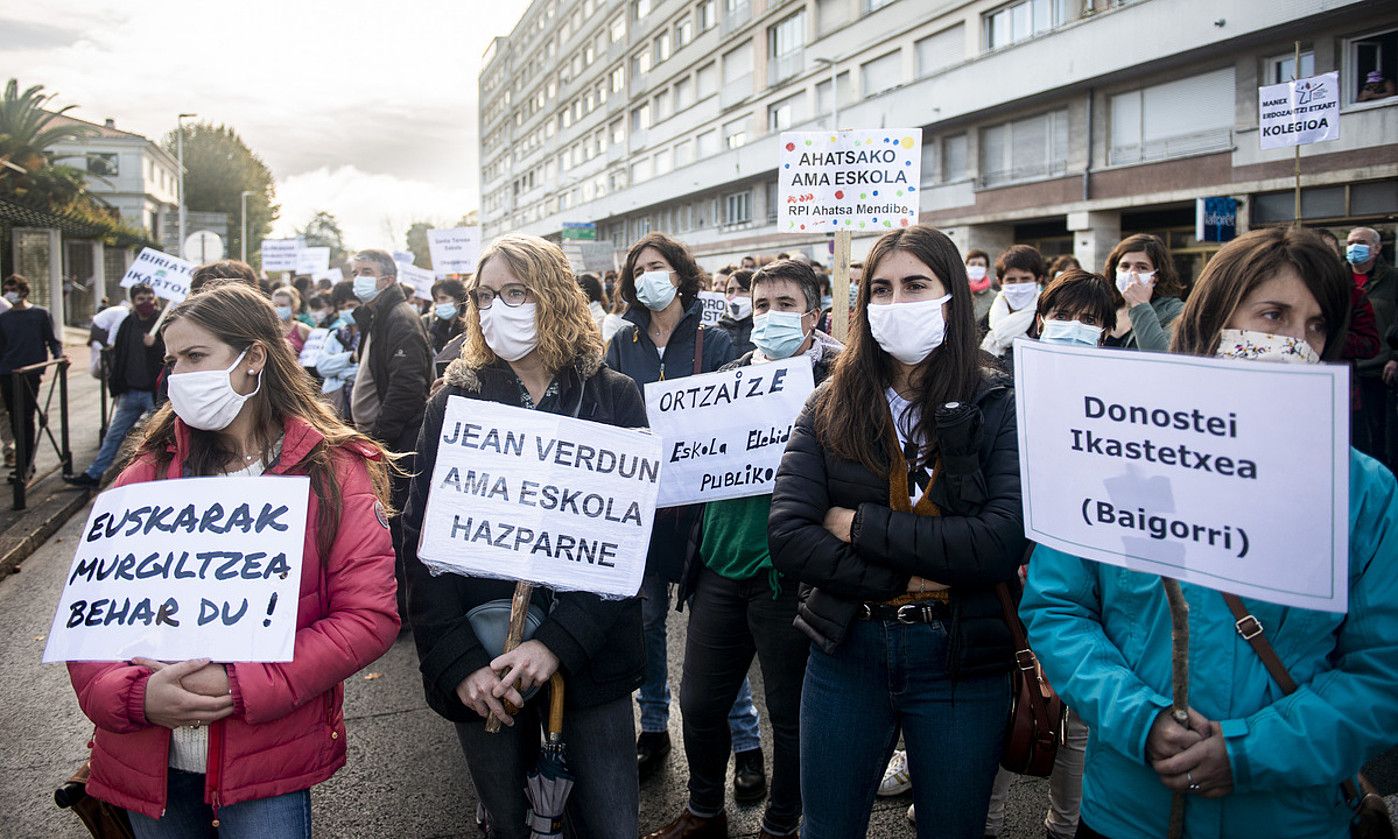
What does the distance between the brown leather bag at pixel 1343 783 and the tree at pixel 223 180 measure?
80.7 metres

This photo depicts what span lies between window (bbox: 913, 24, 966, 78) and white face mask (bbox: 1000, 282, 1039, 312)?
23.5m

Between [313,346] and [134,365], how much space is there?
1.94 metres

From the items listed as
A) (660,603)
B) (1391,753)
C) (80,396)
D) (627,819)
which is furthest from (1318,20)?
(80,396)

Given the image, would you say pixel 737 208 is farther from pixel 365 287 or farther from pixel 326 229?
pixel 326 229

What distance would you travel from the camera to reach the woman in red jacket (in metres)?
2.19

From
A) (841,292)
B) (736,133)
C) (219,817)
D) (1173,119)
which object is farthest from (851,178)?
(736,133)

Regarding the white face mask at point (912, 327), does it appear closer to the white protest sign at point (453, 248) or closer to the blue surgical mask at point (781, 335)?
the blue surgical mask at point (781, 335)

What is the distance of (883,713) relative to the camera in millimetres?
2504

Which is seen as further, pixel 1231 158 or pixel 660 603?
pixel 1231 158

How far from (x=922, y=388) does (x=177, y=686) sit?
2.04 meters

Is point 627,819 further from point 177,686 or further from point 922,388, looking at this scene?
point 922,388

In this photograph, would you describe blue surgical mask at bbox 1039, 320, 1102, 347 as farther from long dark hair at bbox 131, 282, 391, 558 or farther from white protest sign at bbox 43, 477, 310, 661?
white protest sign at bbox 43, 477, 310, 661

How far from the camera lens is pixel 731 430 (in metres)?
3.57

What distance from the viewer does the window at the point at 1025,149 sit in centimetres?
2419
